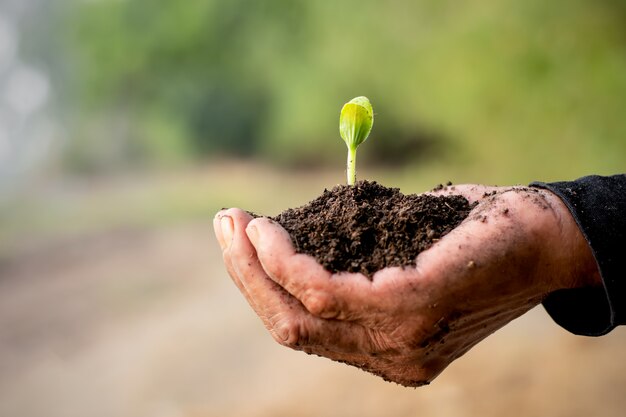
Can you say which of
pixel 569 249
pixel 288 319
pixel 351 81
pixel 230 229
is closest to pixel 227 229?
pixel 230 229

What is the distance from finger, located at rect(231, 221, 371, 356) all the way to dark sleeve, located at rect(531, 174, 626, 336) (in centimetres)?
26

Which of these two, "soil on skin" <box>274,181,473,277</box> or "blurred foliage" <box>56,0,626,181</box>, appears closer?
"soil on skin" <box>274,181,473,277</box>

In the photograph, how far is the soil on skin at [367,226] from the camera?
644 mm

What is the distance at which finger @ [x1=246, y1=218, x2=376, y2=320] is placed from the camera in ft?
1.98

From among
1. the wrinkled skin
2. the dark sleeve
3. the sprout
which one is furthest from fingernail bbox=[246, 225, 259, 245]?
the dark sleeve

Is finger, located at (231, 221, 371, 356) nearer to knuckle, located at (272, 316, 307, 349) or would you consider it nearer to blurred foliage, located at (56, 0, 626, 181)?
knuckle, located at (272, 316, 307, 349)

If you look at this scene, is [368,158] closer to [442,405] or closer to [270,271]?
[442,405]

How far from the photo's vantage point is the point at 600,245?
0.66 meters

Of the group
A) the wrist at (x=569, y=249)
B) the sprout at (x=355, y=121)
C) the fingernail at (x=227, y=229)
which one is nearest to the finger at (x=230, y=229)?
the fingernail at (x=227, y=229)

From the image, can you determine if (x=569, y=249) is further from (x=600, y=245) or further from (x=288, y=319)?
(x=288, y=319)

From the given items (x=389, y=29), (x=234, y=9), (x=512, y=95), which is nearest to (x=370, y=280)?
(x=512, y=95)

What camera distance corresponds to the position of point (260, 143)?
252 centimetres

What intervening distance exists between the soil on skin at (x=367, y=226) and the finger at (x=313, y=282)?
2 cm

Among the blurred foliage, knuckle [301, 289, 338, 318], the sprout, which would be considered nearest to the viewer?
knuckle [301, 289, 338, 318]
